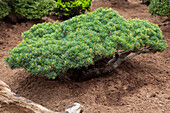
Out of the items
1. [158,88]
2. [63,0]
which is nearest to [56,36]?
[158,88]

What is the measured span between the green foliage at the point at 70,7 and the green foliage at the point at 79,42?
4.00 m

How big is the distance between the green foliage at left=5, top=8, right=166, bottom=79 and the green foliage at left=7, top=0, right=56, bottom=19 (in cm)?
330

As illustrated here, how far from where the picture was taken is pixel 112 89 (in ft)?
12.6

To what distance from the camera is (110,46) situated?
143 inches

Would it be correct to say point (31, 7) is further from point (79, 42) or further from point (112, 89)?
point (112, 89)

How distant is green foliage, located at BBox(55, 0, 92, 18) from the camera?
325 inches

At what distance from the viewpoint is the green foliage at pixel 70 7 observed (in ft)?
Result: 27.1

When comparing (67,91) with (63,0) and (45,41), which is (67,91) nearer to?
(45,41)

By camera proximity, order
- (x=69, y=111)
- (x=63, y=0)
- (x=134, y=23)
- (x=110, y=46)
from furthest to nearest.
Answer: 1. (x=63, y=0)
2. (x=134, y=23)
3. (x=110, y=46)
4. (x=69, y=111)

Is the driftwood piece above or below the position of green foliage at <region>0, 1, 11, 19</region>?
below

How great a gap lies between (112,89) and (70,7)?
528 cm

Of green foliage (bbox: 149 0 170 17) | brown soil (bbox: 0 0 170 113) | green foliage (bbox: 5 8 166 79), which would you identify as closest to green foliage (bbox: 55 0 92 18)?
green foliage (bbox: 149 0 170 17)

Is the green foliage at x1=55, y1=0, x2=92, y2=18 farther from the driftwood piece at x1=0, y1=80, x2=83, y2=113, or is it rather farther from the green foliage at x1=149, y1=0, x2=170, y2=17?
the driftwood piece at x1=0, y1=80, x2=83, y2=113

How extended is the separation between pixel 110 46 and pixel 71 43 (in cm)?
71
